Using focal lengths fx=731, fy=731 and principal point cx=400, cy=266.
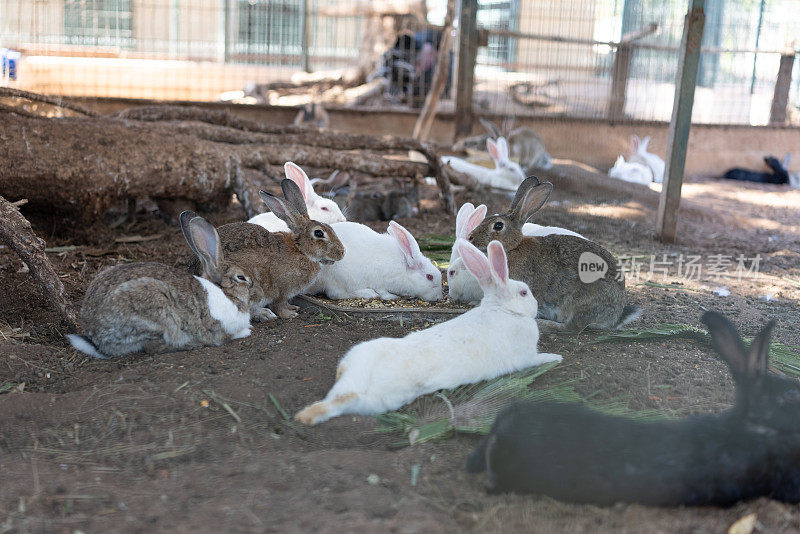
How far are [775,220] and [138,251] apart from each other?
23.9 ft

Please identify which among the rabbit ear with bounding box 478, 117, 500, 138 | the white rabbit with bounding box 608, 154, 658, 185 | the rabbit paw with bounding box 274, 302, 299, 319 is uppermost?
the rabbit ear with bounding box 478, 117, 500, 138

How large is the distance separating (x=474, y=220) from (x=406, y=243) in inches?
19.8

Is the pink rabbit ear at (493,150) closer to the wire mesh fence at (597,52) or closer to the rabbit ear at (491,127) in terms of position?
the rabbit ear at (491,127)

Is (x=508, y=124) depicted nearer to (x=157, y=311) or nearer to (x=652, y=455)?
(x=157, y=311)

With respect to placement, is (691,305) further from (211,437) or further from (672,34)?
(672,34)

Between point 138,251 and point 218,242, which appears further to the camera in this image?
point 138,251

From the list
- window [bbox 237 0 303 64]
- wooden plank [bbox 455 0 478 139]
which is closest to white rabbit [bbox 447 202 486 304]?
wooden plank [bbox 455 0 478 139]

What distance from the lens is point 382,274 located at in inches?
189

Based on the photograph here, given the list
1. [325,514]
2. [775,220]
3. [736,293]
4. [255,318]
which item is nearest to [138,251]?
[255,318]

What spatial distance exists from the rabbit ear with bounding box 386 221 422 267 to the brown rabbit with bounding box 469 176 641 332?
1.61 ft

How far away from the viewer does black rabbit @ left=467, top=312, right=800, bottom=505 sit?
7.47ft

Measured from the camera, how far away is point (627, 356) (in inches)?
149

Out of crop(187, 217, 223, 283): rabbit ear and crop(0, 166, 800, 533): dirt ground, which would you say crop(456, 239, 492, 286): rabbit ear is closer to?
crop(0, 166, 800, 533): dirt ground

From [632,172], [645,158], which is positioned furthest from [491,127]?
[645,158]
